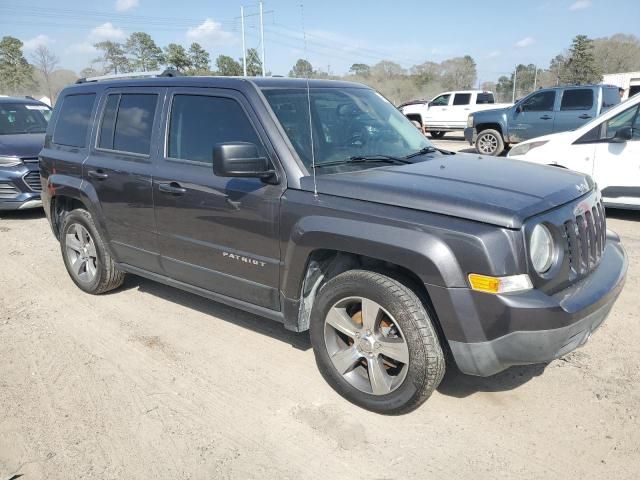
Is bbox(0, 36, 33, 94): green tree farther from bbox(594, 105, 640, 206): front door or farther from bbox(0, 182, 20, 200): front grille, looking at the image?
bbox(594, 105, 640, 206): front door

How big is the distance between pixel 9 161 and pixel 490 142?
11377mm

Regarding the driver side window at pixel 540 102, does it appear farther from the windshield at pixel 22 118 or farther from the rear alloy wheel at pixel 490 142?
the windshield at pixel 22 118

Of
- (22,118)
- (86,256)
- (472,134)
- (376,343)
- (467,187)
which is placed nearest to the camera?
(467,187)

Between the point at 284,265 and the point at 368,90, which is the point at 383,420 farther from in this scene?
the point at 368,90

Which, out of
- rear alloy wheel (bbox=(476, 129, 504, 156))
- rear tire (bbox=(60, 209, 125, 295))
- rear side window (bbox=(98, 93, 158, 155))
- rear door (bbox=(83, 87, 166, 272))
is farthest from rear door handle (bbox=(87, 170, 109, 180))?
rear alloy wheel (bbox=(476, 129, 504, 156))

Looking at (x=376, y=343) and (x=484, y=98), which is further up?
(x=484, y=98)

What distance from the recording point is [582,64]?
49125mm

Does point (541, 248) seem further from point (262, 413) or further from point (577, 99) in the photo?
point (577, 99)

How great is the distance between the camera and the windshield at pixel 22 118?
9.46m

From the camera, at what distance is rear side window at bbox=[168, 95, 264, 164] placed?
11.3ft

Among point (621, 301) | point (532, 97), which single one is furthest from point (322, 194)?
point (532, 97)

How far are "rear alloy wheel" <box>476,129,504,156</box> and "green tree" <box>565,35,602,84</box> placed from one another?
134 ft

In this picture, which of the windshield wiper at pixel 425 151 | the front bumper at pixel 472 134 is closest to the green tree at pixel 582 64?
the front bumper at pixel 472 134

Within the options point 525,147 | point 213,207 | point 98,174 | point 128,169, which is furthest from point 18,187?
point 525,147
